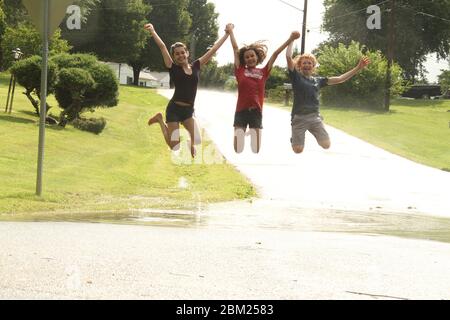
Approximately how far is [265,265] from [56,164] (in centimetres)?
2138

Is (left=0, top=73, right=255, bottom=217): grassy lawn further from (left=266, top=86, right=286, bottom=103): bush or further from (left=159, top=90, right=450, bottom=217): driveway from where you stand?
(left=266, top=86, right=286, bottom=103): bush

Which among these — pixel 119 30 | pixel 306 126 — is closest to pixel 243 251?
pixel 119 30

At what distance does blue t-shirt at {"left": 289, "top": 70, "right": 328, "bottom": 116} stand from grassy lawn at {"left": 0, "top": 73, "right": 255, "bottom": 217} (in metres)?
20.9

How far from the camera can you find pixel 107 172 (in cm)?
4056

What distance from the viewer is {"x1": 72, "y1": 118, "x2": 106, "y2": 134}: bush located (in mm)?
38897

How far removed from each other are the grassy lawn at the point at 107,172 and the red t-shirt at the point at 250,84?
21.3 m

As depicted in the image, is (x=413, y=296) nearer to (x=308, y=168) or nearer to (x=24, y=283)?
(x=24, y=283)

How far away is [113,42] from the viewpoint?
11.6 meters

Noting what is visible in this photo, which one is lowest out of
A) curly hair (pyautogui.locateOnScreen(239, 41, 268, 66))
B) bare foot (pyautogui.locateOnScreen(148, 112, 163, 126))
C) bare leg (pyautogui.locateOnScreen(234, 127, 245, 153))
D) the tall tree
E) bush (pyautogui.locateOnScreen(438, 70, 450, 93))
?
bare leg (pyautogui.locateOnScreen(234, 127, 245, 153))

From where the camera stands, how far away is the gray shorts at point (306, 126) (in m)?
9.90

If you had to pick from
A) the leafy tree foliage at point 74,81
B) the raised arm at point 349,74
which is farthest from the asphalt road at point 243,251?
the leafy tree foliage at point 74,81

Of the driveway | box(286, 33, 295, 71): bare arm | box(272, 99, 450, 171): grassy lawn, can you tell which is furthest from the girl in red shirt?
the driveway

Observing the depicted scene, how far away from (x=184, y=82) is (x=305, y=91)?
1660 mm

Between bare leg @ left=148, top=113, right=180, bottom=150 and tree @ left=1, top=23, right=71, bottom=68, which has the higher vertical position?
tree @ left=1, top=23, right=71, bottom=68
